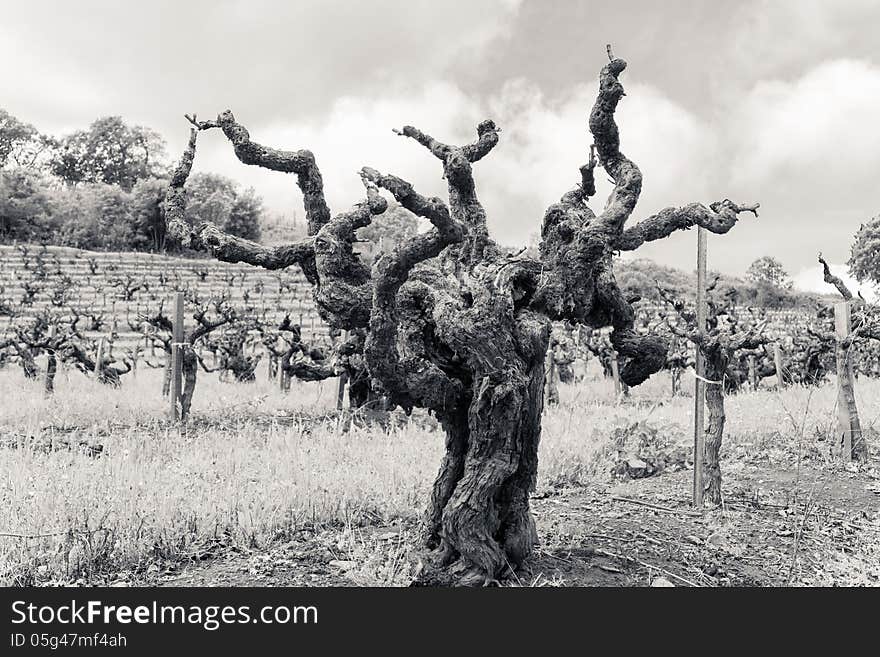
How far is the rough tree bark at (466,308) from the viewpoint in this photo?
14.0ft

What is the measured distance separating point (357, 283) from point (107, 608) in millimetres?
2270

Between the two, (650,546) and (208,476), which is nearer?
(650,546)

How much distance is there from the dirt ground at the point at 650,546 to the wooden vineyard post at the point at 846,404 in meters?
1.84

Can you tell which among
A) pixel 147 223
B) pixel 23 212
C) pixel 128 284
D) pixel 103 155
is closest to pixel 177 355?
pixel 128 284

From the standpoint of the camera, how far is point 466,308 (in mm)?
4520

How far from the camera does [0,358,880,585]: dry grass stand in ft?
17.1

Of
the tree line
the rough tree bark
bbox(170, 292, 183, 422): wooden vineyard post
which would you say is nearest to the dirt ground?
the rough tree bark

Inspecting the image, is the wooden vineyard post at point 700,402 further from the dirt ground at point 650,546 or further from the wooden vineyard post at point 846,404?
the wooden vineyard post at point 846,404

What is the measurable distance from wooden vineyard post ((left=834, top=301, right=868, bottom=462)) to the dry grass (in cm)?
71

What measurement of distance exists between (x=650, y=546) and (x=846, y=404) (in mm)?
5131

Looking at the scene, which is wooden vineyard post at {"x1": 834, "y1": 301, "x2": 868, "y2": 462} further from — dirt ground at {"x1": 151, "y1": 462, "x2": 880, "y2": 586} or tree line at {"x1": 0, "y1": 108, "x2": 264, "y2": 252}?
tree line at {"x1": 0, "y1": 108, "x2": 264, "y2": 252}

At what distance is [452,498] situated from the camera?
4.50 meters

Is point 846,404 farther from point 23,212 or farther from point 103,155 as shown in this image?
point 103,155

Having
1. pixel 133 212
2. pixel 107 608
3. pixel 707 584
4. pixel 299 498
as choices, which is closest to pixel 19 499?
pixel 299 498
